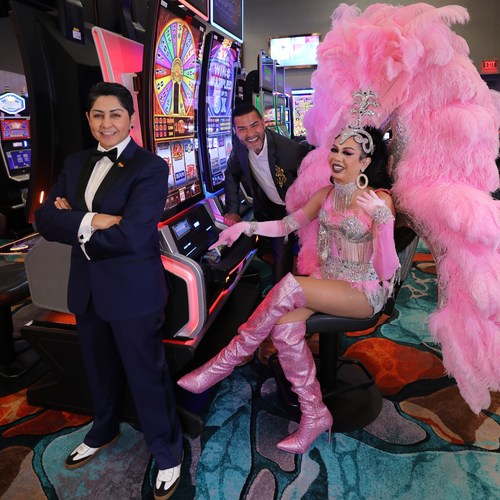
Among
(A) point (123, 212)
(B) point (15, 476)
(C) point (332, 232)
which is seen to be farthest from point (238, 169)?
(B) point (15, 476)

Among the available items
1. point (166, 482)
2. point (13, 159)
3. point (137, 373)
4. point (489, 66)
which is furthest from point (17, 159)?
point (489, 66)

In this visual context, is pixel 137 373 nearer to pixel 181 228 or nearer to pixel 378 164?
pixel 181 228

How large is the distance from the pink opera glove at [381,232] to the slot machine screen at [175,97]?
2.97 ft

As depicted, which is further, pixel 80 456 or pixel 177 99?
pixel 177 99

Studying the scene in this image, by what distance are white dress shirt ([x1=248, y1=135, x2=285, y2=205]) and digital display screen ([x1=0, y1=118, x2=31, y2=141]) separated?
3.82 meters

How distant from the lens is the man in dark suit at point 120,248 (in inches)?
55.2

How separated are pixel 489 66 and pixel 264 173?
25.4ft

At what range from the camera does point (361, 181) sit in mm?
1721

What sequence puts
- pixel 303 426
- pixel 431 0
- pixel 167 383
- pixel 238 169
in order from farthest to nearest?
1. pixel 431 0
2. pixel 238 169
3. pixel 303 426
4. pixel 167 383

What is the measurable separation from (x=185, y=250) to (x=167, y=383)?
58cm

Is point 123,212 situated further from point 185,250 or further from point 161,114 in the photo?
point 161,114

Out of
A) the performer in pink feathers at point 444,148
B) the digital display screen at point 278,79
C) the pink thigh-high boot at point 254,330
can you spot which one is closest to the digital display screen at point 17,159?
the digital display screen at point 278,79

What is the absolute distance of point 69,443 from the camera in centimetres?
192

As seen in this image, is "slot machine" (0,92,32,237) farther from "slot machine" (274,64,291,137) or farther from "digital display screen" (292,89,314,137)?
"digital display screen" (292,89,314,137)
